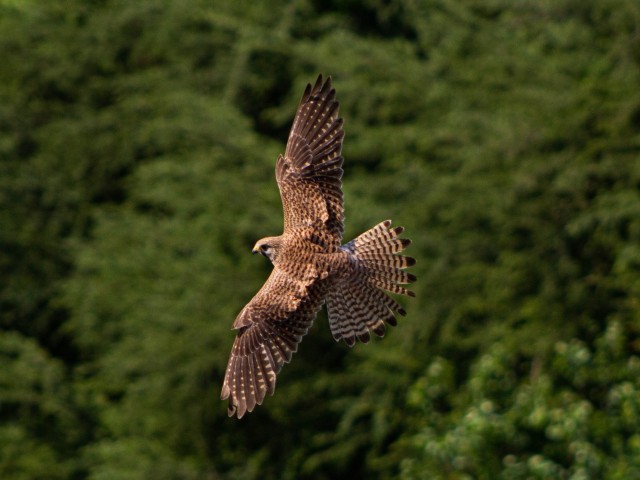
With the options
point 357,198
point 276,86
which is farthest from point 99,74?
point 357,198

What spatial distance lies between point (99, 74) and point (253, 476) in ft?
27.7

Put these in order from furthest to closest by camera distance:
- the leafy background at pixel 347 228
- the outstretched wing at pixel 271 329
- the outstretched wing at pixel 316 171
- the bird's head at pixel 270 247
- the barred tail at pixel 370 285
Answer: the leafy background at pixel 347 228
the barred tail at pixel 370 285
the outstretched wing at pixel 316 171
the bird's head at pixel 270 247
the outstretched wing at pixel 271 329

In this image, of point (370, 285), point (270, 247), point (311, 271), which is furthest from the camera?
point (370, 285)

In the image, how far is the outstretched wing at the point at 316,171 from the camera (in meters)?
6.70

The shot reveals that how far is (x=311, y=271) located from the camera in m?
6.36

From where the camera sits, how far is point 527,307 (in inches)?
593

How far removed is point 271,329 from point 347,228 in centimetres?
917

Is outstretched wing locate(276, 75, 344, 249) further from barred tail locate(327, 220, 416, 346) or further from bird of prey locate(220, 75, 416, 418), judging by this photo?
barred tail locate(327, 220, 416, 346)

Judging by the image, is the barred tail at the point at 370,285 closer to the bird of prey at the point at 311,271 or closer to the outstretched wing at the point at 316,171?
the bird of prey at the point at 311,271

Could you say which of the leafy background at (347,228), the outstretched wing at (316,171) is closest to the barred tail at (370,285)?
the outstretched wing at (316,171)

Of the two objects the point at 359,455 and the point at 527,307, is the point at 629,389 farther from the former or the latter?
the point at 359,455

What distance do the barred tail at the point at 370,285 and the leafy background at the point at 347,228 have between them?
4.94m

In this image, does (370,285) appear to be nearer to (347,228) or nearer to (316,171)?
(316,171)

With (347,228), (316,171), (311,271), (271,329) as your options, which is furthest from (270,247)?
A: (347,228)
